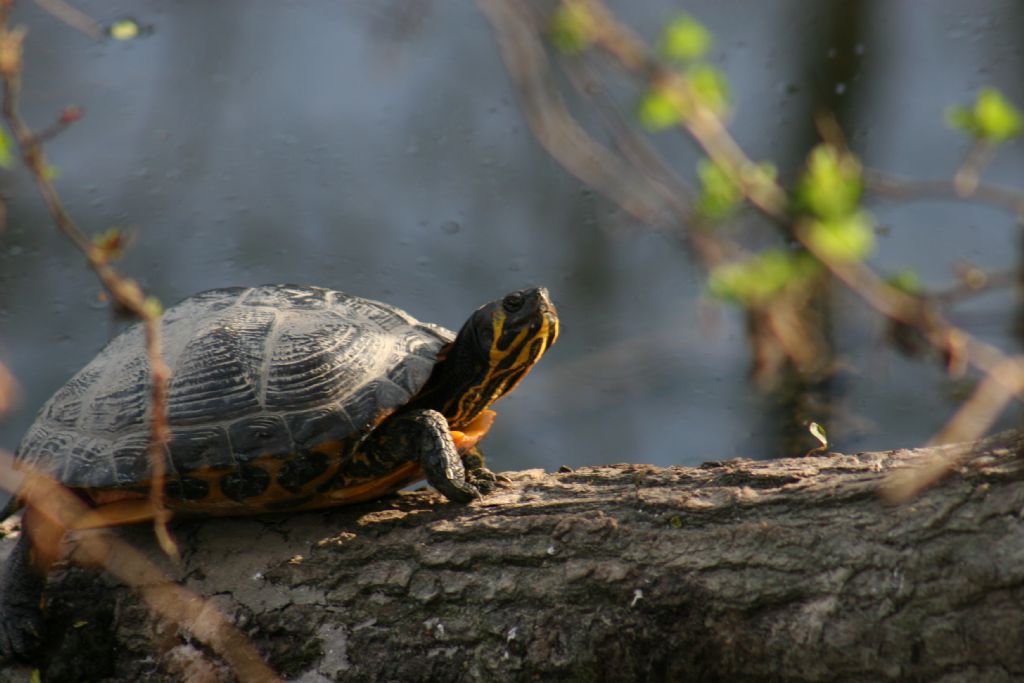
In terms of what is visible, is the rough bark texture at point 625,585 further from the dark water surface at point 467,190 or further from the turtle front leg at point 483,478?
the dark water surface at point 467,190

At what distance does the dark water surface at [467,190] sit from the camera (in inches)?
249

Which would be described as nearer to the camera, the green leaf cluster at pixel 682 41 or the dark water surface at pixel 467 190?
the green leaf cluster at pixel 682 41

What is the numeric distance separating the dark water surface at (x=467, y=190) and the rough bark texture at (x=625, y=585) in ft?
7.98

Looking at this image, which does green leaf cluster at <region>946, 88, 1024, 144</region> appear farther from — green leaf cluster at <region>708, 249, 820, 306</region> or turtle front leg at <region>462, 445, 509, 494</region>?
turtle front leg at <region>462, 445, 509, 494</region>

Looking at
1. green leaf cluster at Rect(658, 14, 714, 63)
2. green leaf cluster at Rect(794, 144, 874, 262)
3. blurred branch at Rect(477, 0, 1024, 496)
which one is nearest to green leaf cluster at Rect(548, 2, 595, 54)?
blurred branch at Rect(477, 0, 1024, 496)

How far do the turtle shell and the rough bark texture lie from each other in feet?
0.81

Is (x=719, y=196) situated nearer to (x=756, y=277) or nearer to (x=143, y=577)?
(x=756, y=277)

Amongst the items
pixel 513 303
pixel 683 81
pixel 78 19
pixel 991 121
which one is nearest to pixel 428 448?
pixel 513 303

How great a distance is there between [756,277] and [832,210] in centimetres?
42

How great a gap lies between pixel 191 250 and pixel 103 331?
833 mm

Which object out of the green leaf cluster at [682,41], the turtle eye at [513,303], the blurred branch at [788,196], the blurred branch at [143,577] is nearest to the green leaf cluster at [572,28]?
the blurred branch at [788,196]

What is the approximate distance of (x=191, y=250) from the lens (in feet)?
23.8

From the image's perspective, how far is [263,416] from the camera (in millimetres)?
3621

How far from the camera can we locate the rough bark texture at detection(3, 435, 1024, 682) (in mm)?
2898
